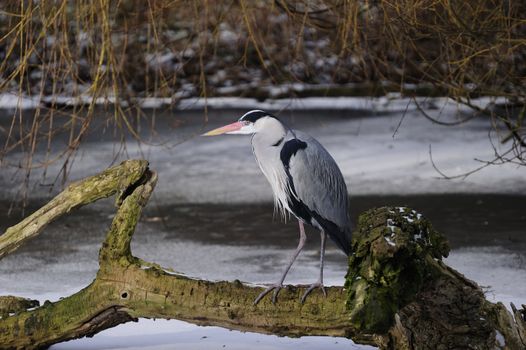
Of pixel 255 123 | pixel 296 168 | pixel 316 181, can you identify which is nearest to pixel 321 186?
pixel 316 181

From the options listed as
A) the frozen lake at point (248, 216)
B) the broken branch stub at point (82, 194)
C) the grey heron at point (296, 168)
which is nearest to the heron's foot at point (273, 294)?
the grey heron at point (296, 168)

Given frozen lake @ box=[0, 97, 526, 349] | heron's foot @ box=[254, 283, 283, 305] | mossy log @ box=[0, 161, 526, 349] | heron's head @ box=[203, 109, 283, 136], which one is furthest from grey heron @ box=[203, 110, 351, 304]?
frozen lake @ box=[0, 97, 526, 349]

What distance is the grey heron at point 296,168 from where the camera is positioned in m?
4.02

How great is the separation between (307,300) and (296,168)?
0.63 metres

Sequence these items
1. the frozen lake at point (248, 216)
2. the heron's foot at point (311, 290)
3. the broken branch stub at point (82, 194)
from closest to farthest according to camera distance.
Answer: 1. the heron's foot at point (311, 290)
2. the broken branch stub at point (82, 194)
3. the frozen lake at point (248, 216)

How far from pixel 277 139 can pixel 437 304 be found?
100 cm

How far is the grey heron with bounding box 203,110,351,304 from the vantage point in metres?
4.02

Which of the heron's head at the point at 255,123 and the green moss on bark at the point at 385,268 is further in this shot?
the heron's head at the point at 255,123

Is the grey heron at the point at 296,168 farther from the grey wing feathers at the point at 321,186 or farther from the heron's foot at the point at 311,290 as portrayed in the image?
the heron's foot at the point at 311,290

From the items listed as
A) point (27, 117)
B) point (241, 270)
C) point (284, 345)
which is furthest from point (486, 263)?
point (27, 117)

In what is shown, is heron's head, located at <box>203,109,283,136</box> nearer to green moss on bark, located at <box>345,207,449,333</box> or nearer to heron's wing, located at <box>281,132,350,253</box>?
heron's wing, located at <box>281,132,350,253</box>

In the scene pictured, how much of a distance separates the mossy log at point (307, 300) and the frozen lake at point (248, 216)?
40cm

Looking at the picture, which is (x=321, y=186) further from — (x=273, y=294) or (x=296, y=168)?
(x=273, y=294)

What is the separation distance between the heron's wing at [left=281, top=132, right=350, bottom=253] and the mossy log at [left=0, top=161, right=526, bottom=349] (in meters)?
0.52
